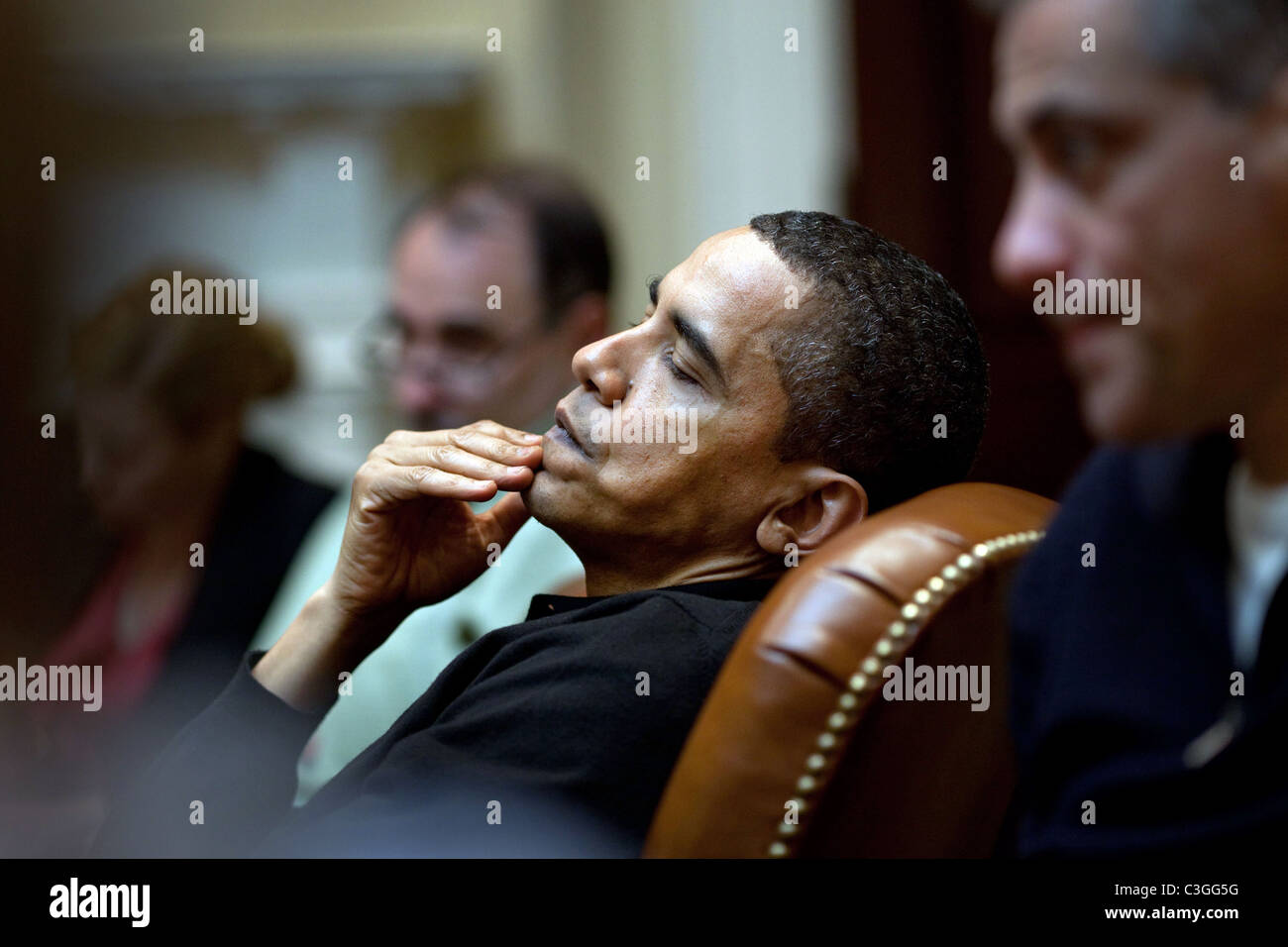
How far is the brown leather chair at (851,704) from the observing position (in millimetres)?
868

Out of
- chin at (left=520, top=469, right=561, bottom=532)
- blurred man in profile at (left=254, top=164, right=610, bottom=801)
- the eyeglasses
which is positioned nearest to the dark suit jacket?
chin at (left=520, top=469, right=561, bottom=532)

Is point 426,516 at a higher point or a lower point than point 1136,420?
lower

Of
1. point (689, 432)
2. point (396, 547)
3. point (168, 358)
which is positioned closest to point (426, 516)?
point (396, 547)

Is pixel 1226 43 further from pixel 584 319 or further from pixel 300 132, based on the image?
pixel 300 132

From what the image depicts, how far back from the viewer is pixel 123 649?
80.2 inches

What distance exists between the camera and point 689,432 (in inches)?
46.0

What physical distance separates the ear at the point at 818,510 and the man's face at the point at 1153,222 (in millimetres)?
461

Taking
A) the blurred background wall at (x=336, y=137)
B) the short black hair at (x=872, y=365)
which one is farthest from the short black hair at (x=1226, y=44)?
the blurred background wall at (x=336, y=137)

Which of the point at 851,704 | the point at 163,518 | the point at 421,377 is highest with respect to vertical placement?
the point at 421,377

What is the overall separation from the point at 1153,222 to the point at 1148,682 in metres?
0.25

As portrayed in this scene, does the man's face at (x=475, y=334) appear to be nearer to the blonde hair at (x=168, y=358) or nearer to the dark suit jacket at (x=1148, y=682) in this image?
the blonde hair at (x=168, y=358)
